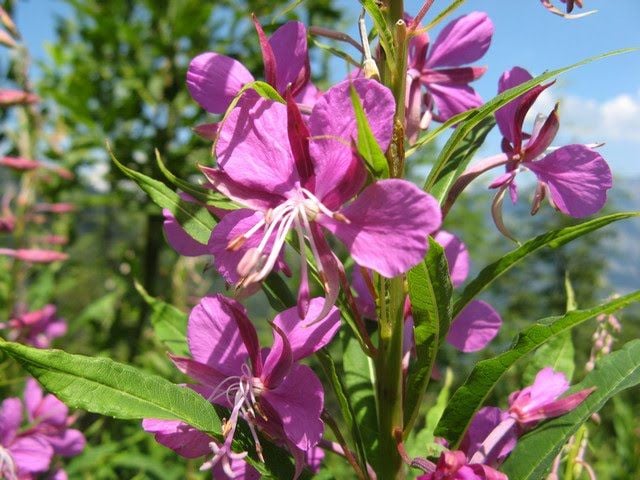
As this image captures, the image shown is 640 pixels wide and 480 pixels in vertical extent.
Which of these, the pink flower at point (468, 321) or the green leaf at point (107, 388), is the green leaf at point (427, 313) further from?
the green leaf at point (107, 388)

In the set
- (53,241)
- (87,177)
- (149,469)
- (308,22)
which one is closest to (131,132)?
(87,177)

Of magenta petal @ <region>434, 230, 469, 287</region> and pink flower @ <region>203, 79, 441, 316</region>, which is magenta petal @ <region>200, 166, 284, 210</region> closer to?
pink flower @ <region>203, 79, 441, 316</region>

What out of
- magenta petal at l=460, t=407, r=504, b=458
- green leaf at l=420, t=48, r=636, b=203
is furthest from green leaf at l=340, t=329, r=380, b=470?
green leaf at l=420, t=48, r=636, b=203

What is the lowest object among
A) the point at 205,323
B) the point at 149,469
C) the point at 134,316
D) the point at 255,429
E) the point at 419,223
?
the point at 134,316

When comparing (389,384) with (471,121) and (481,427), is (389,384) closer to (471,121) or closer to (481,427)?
(481,427)

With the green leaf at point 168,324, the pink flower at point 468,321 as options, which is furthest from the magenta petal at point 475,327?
the green leaf at point 168,324

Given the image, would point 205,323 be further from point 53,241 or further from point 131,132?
point 131,132
